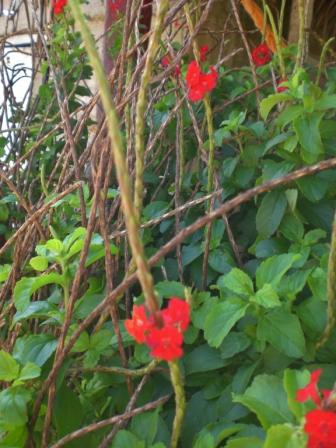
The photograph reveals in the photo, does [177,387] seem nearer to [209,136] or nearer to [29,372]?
[29,372]

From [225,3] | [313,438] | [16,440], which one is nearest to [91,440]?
[16,440]

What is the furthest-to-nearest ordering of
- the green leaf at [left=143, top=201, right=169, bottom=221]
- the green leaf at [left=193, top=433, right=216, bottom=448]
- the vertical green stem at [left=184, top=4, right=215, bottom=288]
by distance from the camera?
the green leaf at [left=143, top=201, right=169, bottom=221]
the vertical green stem at [left=184, top=4, right=215, bottom=288]
the green leaf at [left=193, top=433, right=216, bottom=448]

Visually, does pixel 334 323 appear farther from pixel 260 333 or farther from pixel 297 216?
pixel 297 216

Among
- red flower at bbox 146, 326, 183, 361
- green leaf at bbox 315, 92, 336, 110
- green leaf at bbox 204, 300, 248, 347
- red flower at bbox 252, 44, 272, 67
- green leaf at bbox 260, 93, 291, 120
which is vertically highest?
red flower at bbox 252, 44, 272, 67

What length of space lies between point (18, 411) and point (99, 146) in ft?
1.46

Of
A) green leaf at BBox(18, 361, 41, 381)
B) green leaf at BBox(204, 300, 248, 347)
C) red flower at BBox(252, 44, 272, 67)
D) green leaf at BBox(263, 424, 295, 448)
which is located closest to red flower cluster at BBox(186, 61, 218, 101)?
green leaf at BBox(204, 300, 248, 347)

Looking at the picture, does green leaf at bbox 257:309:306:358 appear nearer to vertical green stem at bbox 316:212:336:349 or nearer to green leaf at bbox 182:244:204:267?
vertical green stem at bbox 316:212:336:349

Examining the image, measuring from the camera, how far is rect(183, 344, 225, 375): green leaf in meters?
0.79

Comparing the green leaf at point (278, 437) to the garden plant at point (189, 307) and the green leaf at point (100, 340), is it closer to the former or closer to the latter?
the garden plant at point (189, 307)

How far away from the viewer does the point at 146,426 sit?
27.9 inches

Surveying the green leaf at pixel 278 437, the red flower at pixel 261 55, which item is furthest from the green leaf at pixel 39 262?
the red flower at pixel 261 55

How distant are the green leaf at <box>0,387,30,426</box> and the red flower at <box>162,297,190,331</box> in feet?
1.18

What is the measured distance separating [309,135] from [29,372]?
53cm

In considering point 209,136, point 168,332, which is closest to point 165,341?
point 168,332
